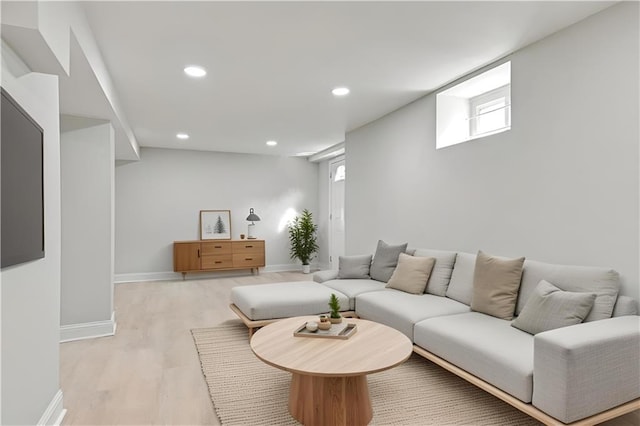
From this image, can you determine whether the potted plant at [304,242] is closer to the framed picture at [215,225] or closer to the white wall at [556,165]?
the framed picture at [215,225]

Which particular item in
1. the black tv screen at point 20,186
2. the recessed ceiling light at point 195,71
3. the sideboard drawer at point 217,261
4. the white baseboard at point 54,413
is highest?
the recessed ceiling light at point 195,71

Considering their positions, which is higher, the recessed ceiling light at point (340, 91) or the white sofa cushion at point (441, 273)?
the recessed ceiling light at point (340, 91)

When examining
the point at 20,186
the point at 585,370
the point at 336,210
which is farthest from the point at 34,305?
the point at 336,210

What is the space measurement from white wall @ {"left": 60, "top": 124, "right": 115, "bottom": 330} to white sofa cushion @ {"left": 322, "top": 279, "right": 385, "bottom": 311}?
2.27 metres

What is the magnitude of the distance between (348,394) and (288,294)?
5.88 feet

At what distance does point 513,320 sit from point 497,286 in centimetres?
26

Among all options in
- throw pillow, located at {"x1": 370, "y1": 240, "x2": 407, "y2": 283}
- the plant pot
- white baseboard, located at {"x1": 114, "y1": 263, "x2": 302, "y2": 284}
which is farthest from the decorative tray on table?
white baseboard, located at {"x1": 114, "y1": 263, "x2": 302, "y2": 284}

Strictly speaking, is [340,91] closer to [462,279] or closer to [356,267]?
[356,267]

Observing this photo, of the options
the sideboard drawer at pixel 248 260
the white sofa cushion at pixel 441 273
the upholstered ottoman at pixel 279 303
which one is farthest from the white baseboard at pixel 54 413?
the sideboard drawer at pixel 248 260

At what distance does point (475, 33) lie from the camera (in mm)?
2789

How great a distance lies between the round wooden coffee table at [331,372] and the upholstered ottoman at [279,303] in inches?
48.0

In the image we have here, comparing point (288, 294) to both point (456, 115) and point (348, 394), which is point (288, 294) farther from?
point (456, 115)

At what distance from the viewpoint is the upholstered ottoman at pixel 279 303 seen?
3625mm

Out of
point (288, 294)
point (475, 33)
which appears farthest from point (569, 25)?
point (288, 294)
